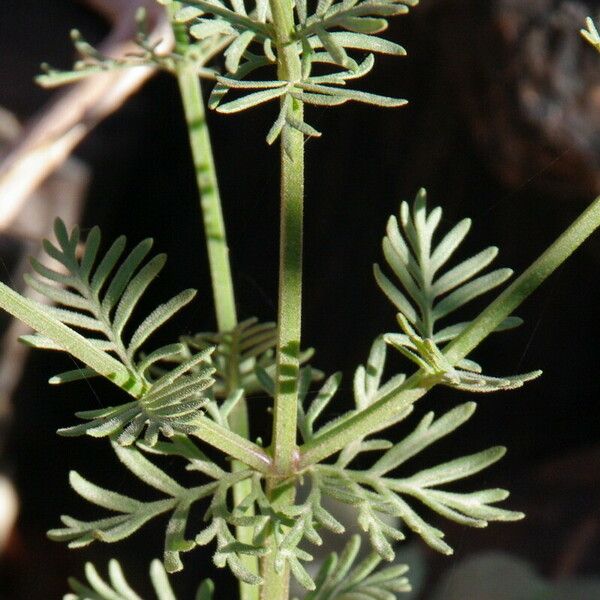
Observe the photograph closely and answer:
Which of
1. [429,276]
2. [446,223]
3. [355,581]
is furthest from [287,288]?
[446,223]

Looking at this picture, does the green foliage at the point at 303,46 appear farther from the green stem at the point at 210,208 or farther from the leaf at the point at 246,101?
the green stem at the point at 210,208

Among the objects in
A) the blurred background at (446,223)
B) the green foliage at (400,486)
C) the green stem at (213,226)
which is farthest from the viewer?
the blurred background at (446,223)

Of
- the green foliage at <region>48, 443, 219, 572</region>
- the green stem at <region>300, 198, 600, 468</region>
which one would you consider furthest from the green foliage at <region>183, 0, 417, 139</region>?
the green foliage at <region>48, 443, 219, 572</region>

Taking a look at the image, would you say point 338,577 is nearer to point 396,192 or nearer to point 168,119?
point 396,192

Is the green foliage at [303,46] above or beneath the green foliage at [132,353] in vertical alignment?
above

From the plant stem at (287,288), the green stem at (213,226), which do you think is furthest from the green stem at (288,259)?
the green stem at (213,226)

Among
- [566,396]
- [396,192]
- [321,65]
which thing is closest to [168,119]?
[321,65]
